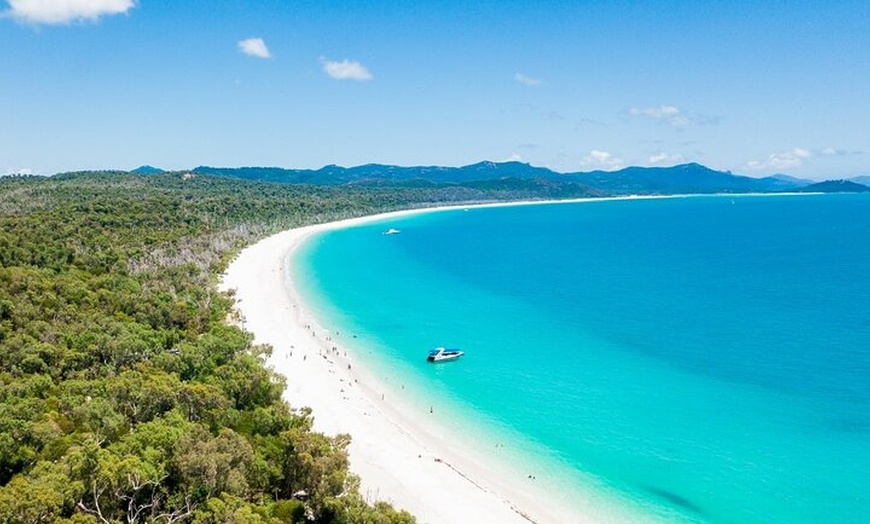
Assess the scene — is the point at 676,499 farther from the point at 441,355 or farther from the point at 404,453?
the point at 441,355

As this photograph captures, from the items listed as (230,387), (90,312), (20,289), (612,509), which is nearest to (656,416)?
(612,509)

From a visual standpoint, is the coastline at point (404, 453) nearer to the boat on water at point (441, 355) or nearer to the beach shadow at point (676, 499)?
the beach shadow at point (676, 499)

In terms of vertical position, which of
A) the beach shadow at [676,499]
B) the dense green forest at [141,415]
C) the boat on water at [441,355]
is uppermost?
the dense green forest at [141,415]

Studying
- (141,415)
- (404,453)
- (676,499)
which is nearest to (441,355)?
(404,453)

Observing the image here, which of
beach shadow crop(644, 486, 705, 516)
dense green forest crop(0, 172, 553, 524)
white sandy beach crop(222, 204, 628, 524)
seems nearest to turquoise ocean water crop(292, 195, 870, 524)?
beach shadow crop(644, 486, 705, 516)

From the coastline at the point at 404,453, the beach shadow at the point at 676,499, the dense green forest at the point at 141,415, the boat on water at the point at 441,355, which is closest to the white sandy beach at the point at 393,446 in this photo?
the coastline at the point at 404,453

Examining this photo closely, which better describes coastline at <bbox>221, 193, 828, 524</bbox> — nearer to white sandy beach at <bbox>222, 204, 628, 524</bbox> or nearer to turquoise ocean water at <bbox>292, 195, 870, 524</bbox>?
white sandy beach at <bbox>222, 204, 628, 524</bbox>
